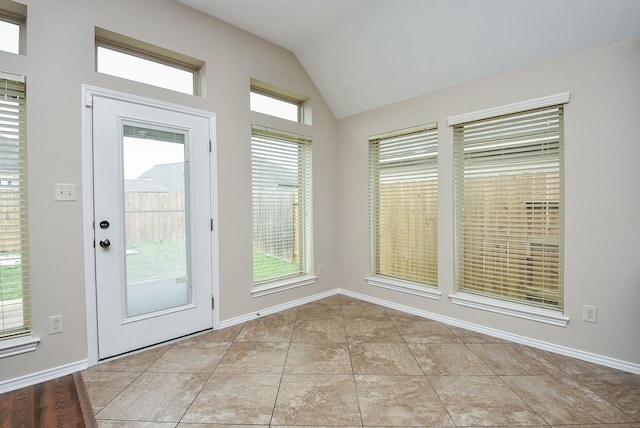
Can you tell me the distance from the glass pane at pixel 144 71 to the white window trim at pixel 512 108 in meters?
2.51

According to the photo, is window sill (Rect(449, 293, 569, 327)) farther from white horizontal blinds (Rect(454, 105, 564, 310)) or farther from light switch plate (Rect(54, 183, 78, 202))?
light switch plate (Rect(54, 183, 78, 202))

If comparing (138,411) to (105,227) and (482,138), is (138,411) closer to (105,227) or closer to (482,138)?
(105,227)

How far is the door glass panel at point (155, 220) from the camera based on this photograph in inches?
92.3

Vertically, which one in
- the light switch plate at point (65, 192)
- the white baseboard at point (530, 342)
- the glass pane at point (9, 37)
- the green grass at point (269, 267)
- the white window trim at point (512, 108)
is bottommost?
the white baseboard at point (530, 342)

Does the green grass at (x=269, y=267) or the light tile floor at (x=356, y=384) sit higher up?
the green grass at (x=269, y=267)

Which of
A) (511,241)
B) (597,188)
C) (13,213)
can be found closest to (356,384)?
A: (511,241)

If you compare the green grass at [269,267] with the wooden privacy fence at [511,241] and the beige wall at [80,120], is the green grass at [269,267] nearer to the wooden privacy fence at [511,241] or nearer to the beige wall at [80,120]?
the beige wall at [80,120]

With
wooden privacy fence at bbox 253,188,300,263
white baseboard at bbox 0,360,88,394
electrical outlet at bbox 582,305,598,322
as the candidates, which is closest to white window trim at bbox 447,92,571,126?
electrical outlet at bbox 582,305,598,322

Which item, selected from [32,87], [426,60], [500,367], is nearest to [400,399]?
[500,367]

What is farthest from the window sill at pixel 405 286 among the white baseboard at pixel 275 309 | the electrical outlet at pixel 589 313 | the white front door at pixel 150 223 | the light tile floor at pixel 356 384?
the white front door at pixel 150 223

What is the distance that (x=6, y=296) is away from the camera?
6.20 ft

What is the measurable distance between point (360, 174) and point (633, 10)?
2.46 m

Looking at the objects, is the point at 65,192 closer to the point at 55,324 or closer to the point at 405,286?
the point at 55,324

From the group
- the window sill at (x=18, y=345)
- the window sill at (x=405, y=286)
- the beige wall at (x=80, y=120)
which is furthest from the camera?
the window sill at (x=405, y=286)
